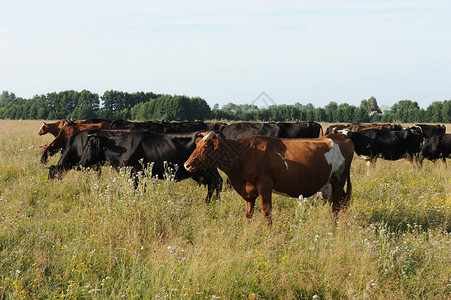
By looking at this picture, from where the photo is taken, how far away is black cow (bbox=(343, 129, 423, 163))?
15680 mm

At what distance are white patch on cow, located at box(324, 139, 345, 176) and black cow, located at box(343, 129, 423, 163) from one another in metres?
9.17

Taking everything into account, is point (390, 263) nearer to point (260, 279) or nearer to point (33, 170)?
point (260, 279)

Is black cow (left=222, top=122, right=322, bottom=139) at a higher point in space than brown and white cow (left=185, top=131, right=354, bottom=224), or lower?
higher

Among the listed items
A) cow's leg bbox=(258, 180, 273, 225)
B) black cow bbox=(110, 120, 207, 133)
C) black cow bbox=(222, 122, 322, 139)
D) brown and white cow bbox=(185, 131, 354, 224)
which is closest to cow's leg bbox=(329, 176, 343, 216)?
brown and white cow bbox=(185, 131, 354, 224)

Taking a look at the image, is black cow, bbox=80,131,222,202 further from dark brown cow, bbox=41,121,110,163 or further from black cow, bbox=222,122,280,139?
black cow, bbox=222,122,280,139

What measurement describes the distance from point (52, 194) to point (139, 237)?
4.08 meters

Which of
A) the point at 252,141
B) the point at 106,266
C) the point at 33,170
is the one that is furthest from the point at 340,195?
the point at 33,170

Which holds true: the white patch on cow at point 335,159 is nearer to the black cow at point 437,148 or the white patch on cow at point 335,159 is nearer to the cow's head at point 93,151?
the cow's head at point 93,151

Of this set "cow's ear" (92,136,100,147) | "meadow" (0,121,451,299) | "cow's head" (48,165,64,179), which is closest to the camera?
"meadow" (0,121,451,299)

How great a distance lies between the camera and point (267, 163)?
639cm

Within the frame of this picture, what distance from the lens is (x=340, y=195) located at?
718 cm

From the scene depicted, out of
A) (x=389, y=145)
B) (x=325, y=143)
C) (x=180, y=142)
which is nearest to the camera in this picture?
(x=325, y=143)

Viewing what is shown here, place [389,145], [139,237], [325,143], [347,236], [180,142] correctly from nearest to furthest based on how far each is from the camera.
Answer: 1. [139,237]
2. [347,236]
3. [325,143]
4. [180,142]
5. [389,145]

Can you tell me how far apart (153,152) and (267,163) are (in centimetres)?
350
